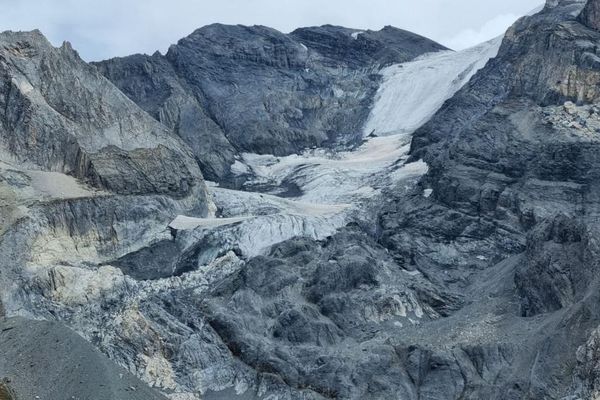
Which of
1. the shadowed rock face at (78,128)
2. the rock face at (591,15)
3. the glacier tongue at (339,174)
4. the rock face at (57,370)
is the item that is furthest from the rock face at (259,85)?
the rock face at (57,370)

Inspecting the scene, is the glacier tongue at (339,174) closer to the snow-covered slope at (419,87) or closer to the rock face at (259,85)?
the snow-covered slope at (419,87)

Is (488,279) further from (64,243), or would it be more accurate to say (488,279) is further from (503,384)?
(64,243)

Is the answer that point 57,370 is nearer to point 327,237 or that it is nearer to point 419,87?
point 327,237

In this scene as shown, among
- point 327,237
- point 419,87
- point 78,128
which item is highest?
point 419,87

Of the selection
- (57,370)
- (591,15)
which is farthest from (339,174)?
(57,370)

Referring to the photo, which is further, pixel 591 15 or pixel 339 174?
pixel 339 174
